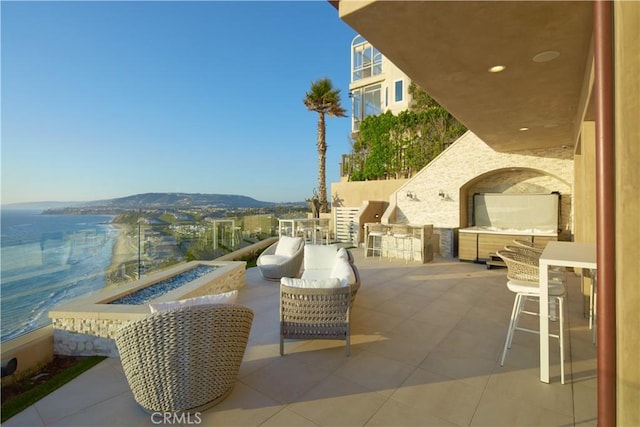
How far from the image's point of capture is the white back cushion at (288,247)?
700 cm

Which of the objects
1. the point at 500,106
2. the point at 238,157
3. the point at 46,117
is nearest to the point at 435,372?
the point at 500,106

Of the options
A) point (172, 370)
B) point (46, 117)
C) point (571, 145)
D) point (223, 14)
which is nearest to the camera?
point (172, 370)

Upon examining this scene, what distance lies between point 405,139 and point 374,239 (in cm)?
560

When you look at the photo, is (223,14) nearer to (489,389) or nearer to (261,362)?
(261,362)

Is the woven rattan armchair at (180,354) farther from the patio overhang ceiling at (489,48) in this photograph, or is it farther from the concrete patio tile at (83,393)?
the patio overhang ceiling at (489,48)

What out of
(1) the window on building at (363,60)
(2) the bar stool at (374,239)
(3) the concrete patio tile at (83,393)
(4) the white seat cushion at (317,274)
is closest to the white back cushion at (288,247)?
(4) the white seat cushion at (317,274)

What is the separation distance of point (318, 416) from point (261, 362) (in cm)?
103

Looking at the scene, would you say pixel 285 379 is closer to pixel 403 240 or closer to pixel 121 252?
pixel 121 252

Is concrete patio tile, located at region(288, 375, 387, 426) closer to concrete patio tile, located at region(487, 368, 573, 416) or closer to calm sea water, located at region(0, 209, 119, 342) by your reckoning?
concrete patio tile, located at region(487, 368, 573, 416)

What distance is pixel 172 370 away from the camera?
89.6 inches

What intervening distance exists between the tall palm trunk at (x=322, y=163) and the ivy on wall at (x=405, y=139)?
1.52 m

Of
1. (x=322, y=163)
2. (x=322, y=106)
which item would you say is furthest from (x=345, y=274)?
(x=322, y=106)

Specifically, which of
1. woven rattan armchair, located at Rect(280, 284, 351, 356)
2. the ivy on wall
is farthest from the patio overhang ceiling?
the ivy on wall

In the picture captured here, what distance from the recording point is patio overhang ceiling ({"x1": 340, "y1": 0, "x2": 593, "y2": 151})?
234cm
